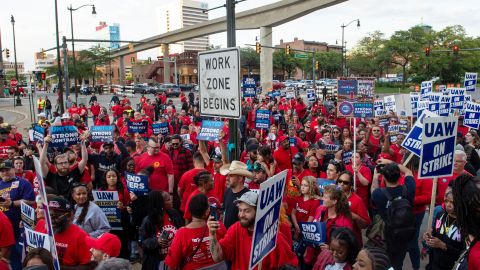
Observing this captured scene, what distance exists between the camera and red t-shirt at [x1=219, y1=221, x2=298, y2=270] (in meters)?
3.75

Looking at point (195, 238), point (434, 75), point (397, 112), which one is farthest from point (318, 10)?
point (195, 238)

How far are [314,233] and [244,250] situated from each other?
1079 millimetres

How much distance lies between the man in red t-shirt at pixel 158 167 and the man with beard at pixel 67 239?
3.40 m

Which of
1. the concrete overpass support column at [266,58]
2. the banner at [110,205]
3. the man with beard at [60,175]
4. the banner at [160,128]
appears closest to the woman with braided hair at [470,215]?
the banner at [110,205]

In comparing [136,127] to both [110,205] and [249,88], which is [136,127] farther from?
[249,88]

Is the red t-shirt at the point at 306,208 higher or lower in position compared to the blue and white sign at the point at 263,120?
lower

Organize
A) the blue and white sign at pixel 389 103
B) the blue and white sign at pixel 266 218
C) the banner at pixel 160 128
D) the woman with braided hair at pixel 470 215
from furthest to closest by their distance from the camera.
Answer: the blue and white sign at pixel 389 103, the banner at pixel 160 128, the blue and white sign at pixel 266 218, the woman with braided hair at pixel 470 215

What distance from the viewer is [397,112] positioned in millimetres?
15672

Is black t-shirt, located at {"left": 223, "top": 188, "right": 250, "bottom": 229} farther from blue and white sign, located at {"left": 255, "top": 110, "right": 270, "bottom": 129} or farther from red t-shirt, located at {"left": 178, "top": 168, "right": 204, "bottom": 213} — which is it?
blue and white sign, located at {"left": 255, "top": 110, "right": 270, "bottom": 129}

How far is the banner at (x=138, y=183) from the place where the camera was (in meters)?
5.88

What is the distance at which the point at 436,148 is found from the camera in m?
4.68

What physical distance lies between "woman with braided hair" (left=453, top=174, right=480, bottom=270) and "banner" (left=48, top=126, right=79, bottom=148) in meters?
6.89

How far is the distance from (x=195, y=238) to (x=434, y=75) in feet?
230

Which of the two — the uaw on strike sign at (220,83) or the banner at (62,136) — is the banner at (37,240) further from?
the banner at (62,136)
